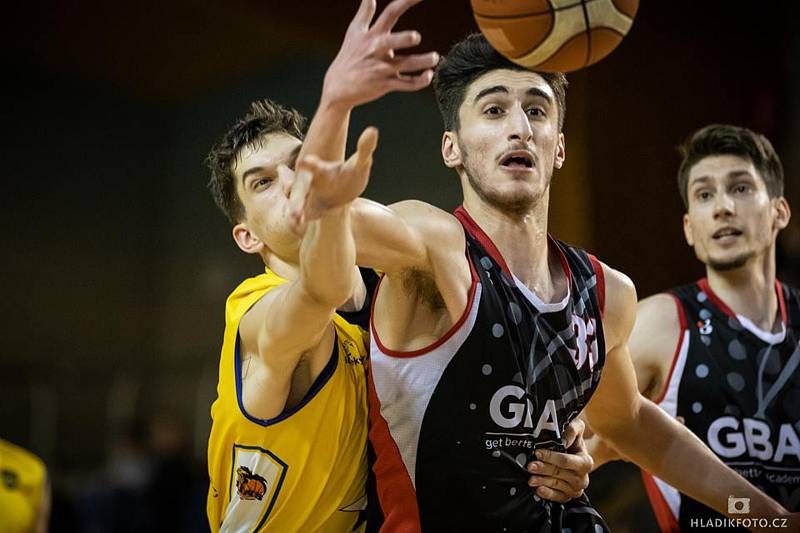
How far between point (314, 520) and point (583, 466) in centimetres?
94

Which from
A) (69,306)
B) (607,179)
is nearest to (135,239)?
(69,306)

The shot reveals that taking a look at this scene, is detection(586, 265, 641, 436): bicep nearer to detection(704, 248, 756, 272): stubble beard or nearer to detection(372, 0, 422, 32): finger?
detection(704, 248, 756, 272): stubble beard

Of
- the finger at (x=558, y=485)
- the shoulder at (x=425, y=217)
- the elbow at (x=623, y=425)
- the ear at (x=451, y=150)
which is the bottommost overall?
the finger at (x=558, y=485)

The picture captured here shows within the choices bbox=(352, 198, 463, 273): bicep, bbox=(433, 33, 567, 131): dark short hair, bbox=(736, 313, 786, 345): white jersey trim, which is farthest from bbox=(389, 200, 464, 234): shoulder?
bbox=(736, 313, 786, 345): white jersey trim

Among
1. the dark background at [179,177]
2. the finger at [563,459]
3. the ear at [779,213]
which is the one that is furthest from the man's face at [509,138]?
the dark background at [179,177]

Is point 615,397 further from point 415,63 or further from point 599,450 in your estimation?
point 415,63

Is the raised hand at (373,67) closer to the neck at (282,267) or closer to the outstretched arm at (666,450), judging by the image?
the neck at (282,267)

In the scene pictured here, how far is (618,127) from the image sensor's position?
29.6ft

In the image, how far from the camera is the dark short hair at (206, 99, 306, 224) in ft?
11.9

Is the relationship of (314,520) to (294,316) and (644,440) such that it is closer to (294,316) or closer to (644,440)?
(294,316)

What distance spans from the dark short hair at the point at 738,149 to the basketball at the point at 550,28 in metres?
1.96

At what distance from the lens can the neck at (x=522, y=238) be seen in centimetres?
322

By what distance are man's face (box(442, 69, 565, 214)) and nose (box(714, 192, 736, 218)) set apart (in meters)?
1.65

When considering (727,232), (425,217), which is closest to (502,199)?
(425,217)
